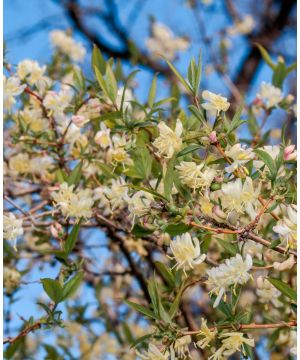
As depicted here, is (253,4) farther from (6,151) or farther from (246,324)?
(246,324)

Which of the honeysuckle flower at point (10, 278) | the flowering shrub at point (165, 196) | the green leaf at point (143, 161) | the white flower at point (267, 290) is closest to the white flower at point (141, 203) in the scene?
the flowering shrub at point (165, 196)

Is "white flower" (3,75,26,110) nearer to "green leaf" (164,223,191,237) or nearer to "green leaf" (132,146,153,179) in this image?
"green leaf" (132,146,153,179)

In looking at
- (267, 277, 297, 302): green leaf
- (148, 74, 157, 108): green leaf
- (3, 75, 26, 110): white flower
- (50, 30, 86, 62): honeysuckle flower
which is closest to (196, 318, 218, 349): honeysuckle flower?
(267, 277, 297, 302): green leaf

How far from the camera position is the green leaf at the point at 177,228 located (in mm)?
1005

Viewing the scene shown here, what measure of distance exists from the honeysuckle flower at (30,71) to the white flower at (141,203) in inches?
23.6

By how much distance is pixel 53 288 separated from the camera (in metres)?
1.17

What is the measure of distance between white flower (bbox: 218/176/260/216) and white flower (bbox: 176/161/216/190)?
0.03 meters

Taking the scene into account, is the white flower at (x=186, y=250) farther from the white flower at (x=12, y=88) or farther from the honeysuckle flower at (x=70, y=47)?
the honeysuckle flower at (x=70, y=47)

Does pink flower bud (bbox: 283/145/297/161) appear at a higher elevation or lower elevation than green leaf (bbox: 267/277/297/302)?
higher

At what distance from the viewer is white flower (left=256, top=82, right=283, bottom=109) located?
175 centimetres

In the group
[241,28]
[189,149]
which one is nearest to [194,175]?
[189,149]

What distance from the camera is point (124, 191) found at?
119 centimetres

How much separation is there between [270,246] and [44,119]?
82cm

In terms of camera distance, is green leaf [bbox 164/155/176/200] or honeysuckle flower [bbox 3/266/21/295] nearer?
green leaf [bbox 164/155/176/200]
